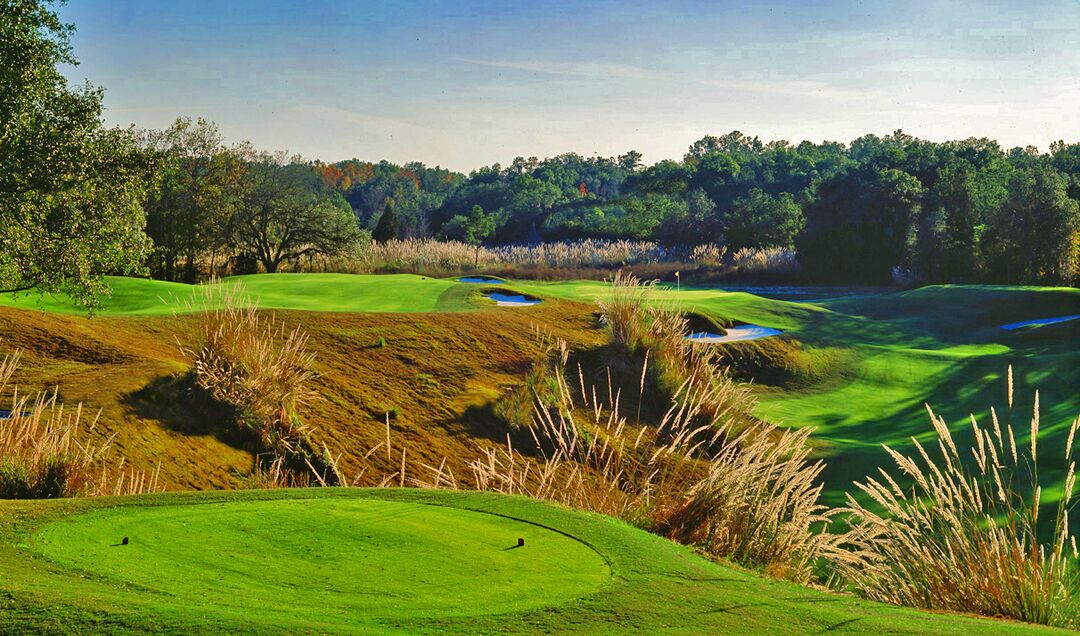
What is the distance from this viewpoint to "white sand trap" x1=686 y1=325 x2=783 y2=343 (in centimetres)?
1761

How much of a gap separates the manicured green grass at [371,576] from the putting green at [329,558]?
0.01 meters

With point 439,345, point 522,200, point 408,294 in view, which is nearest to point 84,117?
point 408,294

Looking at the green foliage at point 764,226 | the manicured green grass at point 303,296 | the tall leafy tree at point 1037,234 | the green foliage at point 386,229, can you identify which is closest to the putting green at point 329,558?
the manicured green grass at point 303,296

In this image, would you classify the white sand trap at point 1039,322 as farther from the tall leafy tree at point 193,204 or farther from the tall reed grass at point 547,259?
the tall leafy tree at point 193,204

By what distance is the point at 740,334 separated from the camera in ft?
60.7

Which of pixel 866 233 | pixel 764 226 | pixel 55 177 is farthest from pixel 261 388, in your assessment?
pixel 764 226

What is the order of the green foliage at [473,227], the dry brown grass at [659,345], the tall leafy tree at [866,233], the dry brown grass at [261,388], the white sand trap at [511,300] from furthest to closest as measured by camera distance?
the green foliage at [473,227]
the tall leafy tree at [866,233]
the white sand trap at [511,300]
the dry brown grass at [659,345]
the dry brown grass at [261,388]

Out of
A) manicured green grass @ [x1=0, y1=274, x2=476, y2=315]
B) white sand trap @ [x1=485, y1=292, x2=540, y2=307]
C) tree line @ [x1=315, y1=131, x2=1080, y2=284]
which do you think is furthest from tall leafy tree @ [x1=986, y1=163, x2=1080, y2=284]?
manicured green grass @ [x1=0, y1=274, x2=476, y2=315]

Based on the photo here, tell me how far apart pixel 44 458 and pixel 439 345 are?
7235mm

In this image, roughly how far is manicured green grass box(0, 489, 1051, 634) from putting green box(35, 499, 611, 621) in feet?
0.04

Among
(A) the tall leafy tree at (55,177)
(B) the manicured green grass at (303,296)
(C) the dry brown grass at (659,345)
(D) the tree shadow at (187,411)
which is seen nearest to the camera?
(D) the tree shadow at (187,411)

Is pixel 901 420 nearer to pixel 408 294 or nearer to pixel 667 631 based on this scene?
pixel 408 294

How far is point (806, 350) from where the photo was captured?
18234 millimetres

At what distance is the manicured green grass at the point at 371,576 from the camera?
373cm
